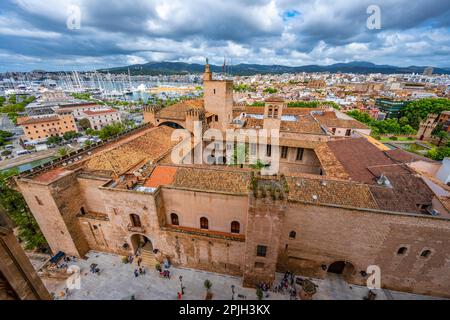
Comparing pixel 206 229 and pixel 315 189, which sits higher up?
pixel 315 189

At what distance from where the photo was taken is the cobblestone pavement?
20141mm

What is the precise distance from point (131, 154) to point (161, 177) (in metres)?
6.61

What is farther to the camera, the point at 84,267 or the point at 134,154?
the point at 134,154

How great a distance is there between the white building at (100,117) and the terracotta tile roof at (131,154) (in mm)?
61878

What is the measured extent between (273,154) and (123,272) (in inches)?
1019

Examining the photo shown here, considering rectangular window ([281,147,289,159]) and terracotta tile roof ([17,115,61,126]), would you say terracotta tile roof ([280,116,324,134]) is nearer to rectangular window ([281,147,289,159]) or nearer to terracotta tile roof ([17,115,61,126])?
rectangular window ([281,147,289,159])

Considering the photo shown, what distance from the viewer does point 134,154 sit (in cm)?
2602

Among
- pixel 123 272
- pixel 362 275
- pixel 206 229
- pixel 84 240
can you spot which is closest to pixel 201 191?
pixel 206 229

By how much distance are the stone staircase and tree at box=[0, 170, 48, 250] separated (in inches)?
480

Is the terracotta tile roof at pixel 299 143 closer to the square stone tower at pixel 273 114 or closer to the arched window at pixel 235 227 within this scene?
the square stone tower at pixel 273 114
